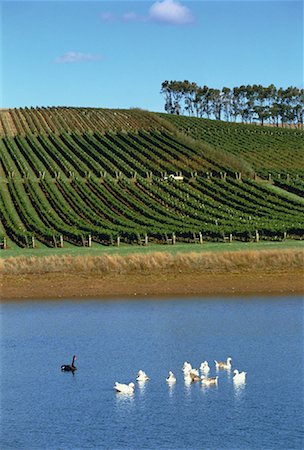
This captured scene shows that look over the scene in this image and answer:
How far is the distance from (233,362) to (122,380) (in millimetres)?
4775

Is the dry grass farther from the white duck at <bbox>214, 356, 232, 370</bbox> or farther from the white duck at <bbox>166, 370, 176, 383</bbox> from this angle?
the white duck at <bbox>166, 370, 176, 383</bbox>

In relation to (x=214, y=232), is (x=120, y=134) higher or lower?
higher

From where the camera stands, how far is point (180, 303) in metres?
52.8

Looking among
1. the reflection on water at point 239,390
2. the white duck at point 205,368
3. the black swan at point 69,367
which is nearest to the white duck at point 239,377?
the reflection on water at point 239,390

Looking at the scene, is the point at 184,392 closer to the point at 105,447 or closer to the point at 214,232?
the point at 105,447

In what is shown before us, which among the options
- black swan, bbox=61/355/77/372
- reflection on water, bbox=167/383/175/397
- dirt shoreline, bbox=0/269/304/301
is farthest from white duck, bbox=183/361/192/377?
dirt shoreline, bbox=0/269/304/301

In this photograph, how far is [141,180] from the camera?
105 m

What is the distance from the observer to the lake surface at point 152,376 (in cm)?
2934

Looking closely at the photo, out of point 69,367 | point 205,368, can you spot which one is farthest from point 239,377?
point 69,367

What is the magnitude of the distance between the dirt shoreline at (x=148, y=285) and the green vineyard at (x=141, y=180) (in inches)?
480

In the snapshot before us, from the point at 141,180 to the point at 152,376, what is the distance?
230 ft

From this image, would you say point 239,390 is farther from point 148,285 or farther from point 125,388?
point 148,285

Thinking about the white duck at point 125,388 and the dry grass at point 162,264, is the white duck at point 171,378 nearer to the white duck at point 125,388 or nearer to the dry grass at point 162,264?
the white duck at point 125,388

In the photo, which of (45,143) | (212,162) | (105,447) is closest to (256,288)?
(105,447)
